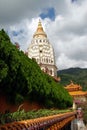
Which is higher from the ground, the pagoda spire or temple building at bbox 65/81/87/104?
the pagoda spire

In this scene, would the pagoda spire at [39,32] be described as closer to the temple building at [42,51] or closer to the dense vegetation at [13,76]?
the temple building at [42,51]

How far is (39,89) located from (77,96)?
6163 centimetres

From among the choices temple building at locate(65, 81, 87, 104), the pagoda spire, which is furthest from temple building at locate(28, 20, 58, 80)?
temple building at locate(65, 81, 87, 104)

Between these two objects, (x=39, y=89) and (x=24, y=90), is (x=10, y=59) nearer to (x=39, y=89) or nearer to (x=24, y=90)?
(x=24, y=90)

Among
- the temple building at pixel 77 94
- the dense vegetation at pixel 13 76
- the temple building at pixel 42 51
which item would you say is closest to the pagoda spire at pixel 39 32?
the temple building at pixel 42 51

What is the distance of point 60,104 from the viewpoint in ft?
126

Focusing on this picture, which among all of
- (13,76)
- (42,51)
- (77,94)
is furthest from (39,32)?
(13,76)

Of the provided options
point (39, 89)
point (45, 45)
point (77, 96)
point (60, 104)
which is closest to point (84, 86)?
point (45, 45)

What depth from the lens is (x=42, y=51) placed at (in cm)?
10350

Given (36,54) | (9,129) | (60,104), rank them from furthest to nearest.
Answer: (36,54)
(60,104)
(9,129)

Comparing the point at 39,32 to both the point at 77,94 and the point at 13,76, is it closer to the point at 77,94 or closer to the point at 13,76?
the point at 77,94

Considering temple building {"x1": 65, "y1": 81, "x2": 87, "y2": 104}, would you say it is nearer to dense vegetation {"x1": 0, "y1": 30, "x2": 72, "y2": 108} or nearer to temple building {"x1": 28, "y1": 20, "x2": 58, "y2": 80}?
temple building {"x1": 28, "y1": 20, "x2": 58, "y2": 80}

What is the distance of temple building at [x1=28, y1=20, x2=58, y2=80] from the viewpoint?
102 meters

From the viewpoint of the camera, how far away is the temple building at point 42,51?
102312 millimetres
